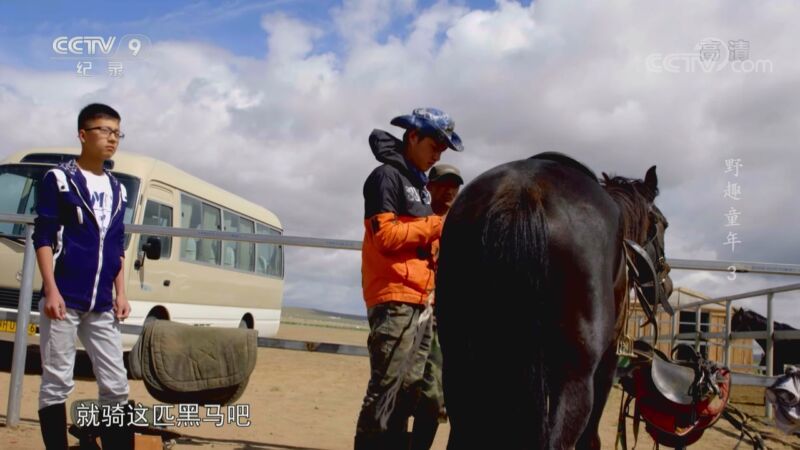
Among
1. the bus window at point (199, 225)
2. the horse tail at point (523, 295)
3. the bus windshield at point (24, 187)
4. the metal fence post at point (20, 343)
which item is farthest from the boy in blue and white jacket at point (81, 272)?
the bus window at point (199, 225)

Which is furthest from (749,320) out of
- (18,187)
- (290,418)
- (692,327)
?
(18,187)

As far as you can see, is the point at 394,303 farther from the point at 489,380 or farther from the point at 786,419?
the point at 786,419

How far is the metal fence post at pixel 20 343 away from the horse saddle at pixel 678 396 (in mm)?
4149

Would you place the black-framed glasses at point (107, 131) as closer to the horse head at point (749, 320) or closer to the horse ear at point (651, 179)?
the horse ear at point (651, 179)

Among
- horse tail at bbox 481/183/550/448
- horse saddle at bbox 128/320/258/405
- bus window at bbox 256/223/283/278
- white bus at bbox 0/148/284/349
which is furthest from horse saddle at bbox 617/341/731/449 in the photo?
bus window at bbox 256/223/283/278

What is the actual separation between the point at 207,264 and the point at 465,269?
9327 millimetres

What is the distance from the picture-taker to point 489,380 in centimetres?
246

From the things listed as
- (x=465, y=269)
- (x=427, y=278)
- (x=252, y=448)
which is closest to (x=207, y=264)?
(x=252, y=448)

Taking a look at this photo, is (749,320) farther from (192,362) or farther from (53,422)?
(53,422)

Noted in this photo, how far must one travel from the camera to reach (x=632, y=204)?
360 cm

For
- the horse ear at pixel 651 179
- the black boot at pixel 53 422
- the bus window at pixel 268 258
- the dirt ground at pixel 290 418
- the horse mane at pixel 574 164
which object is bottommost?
the dirt ground at pixel 290 418

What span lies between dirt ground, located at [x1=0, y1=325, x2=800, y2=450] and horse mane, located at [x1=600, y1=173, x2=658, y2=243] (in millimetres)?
2324

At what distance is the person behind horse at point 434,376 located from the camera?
3.50 meters

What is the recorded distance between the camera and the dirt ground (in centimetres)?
512
